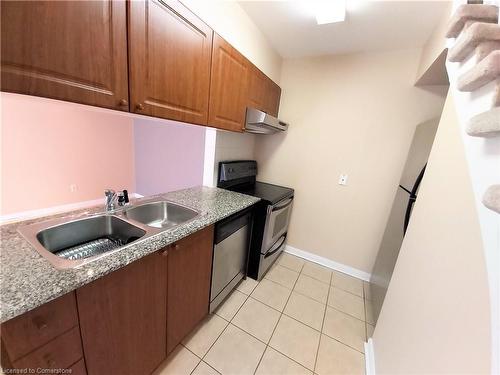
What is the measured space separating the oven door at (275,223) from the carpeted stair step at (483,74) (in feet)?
4.66

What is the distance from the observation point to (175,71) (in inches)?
43.7

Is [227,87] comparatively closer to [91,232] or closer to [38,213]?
[91,232]

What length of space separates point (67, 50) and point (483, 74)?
1.40 metres

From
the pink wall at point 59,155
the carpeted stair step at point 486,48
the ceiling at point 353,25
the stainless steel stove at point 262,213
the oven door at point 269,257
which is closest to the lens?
the carpeted stair step at point 486,48

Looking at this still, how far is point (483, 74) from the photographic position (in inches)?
24.4

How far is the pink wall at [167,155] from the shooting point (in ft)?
7.72

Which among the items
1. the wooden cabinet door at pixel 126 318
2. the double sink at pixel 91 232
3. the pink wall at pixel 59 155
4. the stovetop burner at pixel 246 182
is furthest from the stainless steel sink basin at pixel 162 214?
the pink wall at pixel 59 155

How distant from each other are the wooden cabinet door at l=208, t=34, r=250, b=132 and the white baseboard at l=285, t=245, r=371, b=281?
1796mm

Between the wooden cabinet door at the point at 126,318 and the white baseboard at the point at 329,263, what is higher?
the wooden cabinet door at the point at 126,318

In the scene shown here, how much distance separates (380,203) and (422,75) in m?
1.21

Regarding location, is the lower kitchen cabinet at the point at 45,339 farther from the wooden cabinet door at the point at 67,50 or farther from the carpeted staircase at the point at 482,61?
the carpeted staircase at the point at 482,61

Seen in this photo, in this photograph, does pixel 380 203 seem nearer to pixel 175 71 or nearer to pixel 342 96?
pixel 342 96

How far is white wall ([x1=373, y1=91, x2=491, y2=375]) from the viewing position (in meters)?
0.57

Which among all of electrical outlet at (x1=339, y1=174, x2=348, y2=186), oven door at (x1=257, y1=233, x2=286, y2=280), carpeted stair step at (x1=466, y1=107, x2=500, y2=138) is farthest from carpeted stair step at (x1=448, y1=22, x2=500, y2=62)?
oven door at (x1=257, y1=233, x2=286, y2=280)
